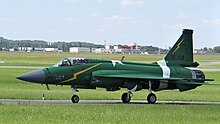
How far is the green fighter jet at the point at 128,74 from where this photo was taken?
27.4m

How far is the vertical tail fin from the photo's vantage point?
33062mm

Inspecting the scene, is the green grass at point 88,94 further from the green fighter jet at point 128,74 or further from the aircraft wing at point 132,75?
the aircraft wing at point 132,75

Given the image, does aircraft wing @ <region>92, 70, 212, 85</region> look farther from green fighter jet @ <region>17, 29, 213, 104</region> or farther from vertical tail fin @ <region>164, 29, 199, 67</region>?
vertical tail fin @ <region>164, 29, 199, 67</region>

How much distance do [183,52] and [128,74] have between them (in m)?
5.33

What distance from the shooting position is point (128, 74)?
29609 mm

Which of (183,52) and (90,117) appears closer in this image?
(90,117)

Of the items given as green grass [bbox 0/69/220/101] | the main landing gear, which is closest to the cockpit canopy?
the main landing gear

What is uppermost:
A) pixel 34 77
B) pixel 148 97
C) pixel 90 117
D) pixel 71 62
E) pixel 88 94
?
pixel 71 62

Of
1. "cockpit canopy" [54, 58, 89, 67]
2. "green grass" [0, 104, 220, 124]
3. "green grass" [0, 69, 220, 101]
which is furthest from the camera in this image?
"green grass" [0, 69, 220, 101]

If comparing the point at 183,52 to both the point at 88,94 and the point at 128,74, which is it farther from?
the point at 88,94

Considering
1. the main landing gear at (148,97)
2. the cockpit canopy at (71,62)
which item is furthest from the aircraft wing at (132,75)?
the cockpit canopy at (71,62)

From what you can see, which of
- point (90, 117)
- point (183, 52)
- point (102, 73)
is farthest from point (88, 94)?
point (90, 117)

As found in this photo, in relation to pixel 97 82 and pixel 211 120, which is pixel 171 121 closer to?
pixel 211 120

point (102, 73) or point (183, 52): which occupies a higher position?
point (183, 52)
